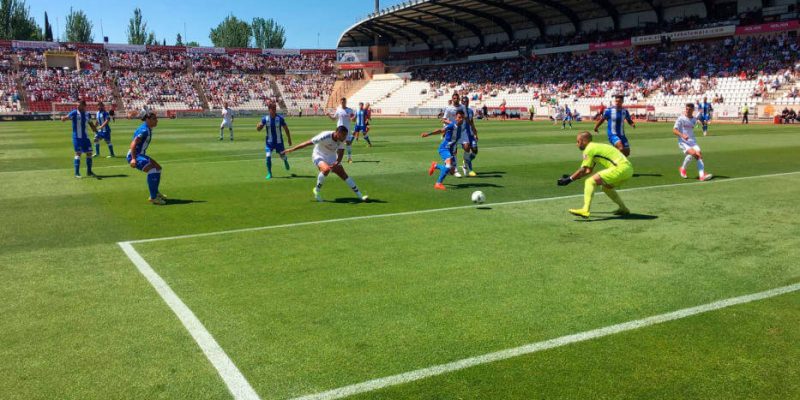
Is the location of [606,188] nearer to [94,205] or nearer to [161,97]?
[94,205]

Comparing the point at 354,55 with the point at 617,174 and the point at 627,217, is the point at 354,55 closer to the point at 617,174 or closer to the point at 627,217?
the point at 627,217

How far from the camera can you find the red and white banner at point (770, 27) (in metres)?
49.1

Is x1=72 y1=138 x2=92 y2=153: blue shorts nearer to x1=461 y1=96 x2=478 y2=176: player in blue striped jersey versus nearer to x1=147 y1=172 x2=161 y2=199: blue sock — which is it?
x1=147 y1=172 x2=161 y2=199: blue sock

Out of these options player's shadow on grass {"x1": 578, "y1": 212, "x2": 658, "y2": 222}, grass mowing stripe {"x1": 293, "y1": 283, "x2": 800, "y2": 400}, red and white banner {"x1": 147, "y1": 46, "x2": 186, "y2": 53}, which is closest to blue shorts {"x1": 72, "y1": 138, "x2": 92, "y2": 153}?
player's shadow on grass {"x1": 578, "y1": 212, "x2": 658, "y2": 222}

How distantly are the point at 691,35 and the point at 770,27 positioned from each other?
259 inches

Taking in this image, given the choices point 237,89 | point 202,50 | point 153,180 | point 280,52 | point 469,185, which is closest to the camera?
point 153,180

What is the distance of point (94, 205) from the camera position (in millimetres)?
11734

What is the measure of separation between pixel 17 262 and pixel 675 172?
15.2 m

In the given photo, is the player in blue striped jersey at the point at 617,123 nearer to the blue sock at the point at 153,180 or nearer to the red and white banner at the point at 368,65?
the blue sock at the point at 153,180

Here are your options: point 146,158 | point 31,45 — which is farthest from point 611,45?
point 31,45

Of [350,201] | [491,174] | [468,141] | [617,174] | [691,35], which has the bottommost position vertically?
[350,201]

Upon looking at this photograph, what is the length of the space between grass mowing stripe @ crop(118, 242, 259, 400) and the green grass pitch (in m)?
0.08

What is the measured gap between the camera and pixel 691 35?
2176 inches

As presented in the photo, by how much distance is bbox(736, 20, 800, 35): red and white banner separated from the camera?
1934 inches
